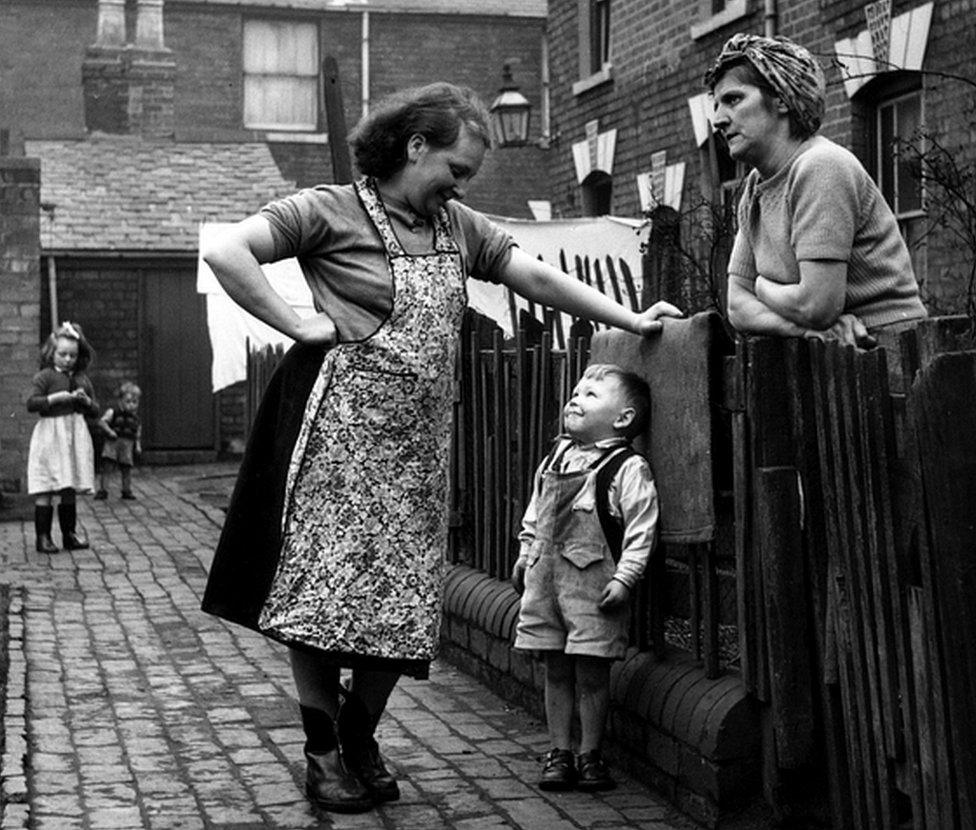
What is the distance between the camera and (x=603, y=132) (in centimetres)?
1867

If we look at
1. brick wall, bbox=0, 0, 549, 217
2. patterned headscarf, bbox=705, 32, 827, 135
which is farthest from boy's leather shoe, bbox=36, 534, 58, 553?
brick wall, bbox=0, 0, 549, 217

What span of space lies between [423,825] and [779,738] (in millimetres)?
1085

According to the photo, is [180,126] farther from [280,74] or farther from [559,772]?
[559,772]

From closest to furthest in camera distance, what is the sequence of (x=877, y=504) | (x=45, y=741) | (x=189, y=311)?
(x=877, y=504) → (x=45, y=741) → (x=189, y=311)

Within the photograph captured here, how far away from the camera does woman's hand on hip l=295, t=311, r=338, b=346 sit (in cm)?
527

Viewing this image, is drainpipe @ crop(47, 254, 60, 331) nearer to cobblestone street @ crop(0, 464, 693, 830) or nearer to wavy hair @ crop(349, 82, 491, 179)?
cobblestone street @ crop(0, 464, 693, 830)

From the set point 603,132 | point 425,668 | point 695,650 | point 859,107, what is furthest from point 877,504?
point 603,132

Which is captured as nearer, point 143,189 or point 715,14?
point 715,14

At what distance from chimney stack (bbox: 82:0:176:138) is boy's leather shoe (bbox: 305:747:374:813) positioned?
23.8m

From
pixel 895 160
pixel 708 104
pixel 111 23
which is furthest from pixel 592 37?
pixel 111 23

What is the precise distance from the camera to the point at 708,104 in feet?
51.4

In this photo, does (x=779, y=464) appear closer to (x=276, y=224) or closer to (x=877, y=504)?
(x=877, y=504)

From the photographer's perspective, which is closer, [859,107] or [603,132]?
[859,107]

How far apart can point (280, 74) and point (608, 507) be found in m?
27.2
